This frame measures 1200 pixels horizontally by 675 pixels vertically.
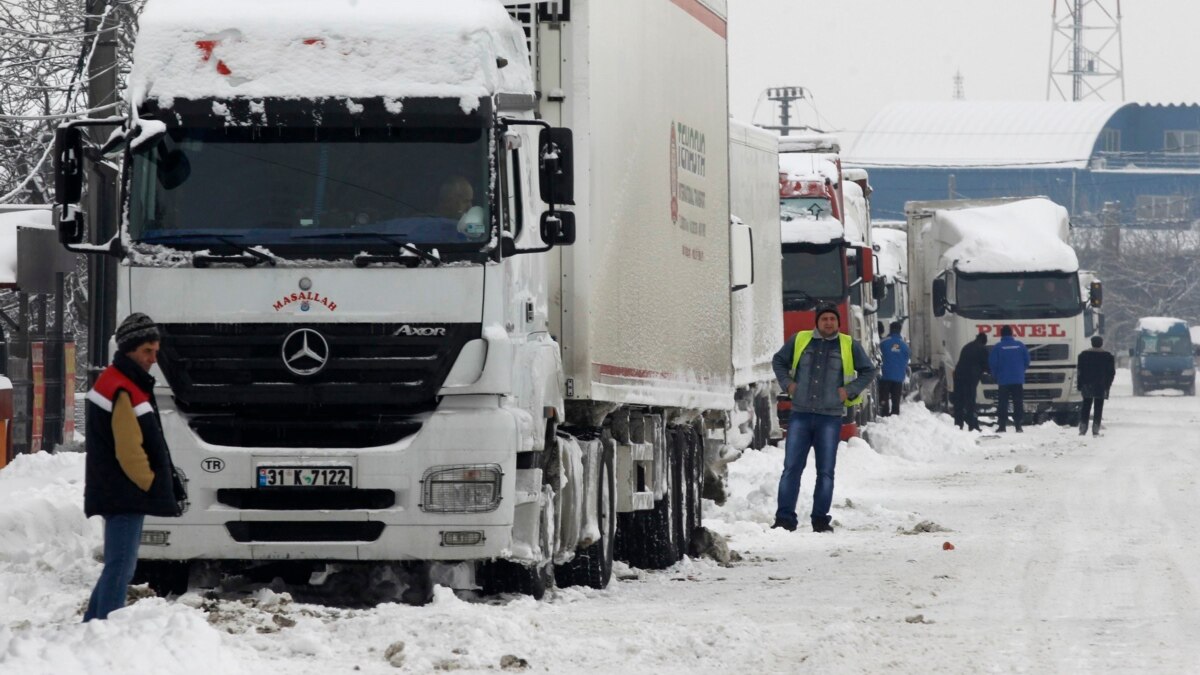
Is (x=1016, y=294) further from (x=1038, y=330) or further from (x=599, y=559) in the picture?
(x=599, y=559)

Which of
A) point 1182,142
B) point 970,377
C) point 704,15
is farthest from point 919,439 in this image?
point 1182,142

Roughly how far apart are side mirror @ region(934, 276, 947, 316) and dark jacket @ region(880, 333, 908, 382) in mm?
2850

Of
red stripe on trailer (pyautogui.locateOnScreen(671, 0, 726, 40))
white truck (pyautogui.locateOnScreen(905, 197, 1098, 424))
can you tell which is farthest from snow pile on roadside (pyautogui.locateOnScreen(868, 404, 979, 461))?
red stripe on trailer (pyautogui.locateOnScreen(671, 0, 726, 40))

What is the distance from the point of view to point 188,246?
10.3 meters

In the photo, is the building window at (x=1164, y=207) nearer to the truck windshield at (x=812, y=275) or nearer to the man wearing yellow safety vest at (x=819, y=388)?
the truck windshield at (x=812, y=275)

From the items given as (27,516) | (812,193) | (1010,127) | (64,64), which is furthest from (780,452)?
(1010,127)

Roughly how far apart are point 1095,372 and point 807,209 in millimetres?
8193

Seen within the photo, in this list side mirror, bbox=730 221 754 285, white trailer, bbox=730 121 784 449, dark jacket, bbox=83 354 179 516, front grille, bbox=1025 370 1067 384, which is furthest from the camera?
front grille, bbox=1025 370 1067 384

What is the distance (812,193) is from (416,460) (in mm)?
19731

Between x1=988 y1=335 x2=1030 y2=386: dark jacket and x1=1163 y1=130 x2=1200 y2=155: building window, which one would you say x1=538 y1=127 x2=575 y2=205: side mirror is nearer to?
x1=988 y1=335 x2=1030 y2=386: dark jacket

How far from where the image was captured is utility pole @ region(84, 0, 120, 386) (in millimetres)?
19656

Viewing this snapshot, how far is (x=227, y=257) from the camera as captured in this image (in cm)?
1023

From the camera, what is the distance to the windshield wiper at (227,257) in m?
10.2

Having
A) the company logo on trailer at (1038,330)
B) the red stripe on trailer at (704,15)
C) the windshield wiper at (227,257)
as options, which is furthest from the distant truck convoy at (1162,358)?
the windshield wiper at (227,257)
